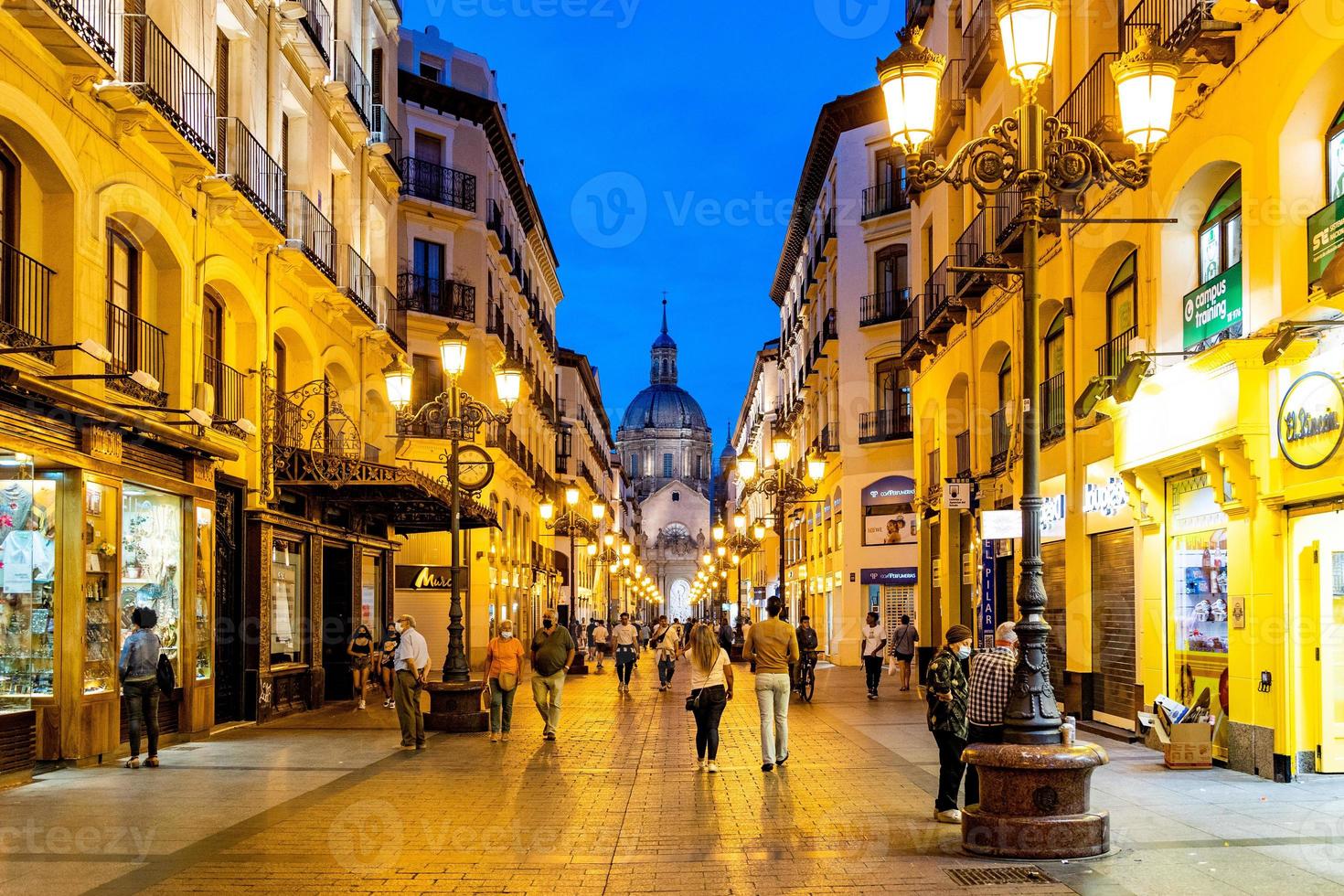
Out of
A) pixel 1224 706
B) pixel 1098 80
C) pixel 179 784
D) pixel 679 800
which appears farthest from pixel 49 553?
pixel 1098 80

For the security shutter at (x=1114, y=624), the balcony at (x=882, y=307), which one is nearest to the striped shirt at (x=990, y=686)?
the security shutter at (x=1114, y=624)

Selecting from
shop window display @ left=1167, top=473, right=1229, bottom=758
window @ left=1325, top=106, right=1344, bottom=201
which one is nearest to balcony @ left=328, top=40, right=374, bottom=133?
shop window display @ left=1167, top=473, right=1229, bottom=758

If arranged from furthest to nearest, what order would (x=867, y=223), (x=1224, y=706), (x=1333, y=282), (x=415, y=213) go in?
(x=867, y=223) < (x=415, y=213) < (x=1224, y=706) < (x=1333, y=282)

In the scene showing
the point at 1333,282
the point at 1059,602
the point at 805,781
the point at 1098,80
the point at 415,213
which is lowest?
the point at 805,781

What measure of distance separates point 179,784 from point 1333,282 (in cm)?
1108

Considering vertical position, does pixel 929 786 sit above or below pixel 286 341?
below

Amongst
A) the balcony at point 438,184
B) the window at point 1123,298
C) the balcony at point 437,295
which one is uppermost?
the balcony at point 438,184

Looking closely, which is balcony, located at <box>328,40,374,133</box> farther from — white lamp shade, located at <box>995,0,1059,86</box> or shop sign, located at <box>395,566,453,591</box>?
white lamp shade, located at <box>995,0,1059,86</box>

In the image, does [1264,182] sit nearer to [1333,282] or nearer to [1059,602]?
[1333,282]

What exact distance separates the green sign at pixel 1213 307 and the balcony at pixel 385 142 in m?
17.0

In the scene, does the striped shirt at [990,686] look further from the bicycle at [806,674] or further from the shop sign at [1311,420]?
the bicycle at [806,674]

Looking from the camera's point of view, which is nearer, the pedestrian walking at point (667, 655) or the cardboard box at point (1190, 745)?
the cardboard box at point (1190, 745)

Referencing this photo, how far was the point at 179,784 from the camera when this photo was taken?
13141 millimetres

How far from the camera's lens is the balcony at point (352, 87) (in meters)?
24.0
